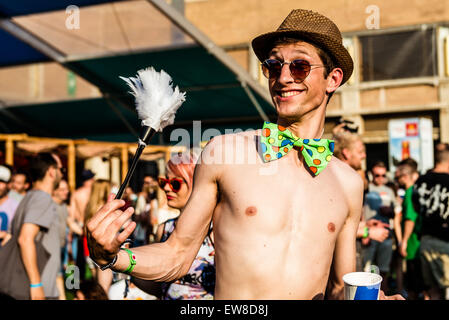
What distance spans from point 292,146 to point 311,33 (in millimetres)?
460

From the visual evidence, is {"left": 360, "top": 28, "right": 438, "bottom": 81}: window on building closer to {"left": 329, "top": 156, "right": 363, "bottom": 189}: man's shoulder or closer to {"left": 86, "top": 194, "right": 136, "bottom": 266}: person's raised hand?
{"left": 329, "top": 156, "right": 363, "bottom": 189}: man's shoulder

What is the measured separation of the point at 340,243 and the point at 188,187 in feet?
6.03

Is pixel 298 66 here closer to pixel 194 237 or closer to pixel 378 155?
pixel 194 237

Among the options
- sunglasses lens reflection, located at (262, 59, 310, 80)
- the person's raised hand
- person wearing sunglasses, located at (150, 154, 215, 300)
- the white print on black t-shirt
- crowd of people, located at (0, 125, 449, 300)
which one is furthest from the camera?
the white print on black t-shirt

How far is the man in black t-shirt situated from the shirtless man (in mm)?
4396

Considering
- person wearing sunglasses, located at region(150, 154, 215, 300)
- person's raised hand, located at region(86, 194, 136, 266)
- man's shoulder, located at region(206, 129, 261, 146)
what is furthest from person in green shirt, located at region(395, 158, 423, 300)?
person's raised hand, located at region(86, 194, 136, 266)

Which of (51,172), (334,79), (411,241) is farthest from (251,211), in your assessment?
(411,241)

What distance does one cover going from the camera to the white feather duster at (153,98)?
2014 millimetres

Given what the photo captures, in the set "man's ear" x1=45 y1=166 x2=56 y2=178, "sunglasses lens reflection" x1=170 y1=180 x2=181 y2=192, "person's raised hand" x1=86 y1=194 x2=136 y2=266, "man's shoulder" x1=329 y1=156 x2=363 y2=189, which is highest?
"man's ear" x1=45 y1=166 x2=56 y2=178

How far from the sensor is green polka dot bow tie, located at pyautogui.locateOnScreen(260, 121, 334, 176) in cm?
225

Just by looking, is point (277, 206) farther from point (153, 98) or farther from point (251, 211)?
point (153, 98)

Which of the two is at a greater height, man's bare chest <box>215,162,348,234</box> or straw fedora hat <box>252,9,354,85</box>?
straw fedora hat <box>252,9,354,85</box>

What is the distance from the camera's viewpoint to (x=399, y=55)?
19.1 meters

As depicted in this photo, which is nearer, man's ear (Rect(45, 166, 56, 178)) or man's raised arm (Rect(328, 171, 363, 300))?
man's raised arm (Rect(328, 171, 363, 300))
